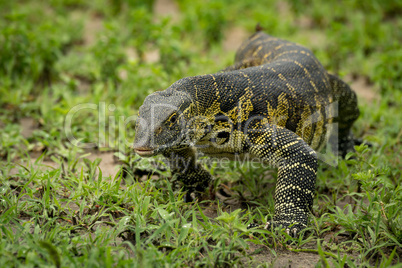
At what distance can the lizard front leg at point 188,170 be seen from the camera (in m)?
4.32

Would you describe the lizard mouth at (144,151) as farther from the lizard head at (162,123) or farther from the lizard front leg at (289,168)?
the lizard front leg at (289,168)

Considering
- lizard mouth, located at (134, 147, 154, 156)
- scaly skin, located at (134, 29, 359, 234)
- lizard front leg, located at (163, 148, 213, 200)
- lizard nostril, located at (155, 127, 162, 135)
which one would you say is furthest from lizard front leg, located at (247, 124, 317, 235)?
lizard mouth, located at (134, 147, 154, 156)

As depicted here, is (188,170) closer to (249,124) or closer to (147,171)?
(147,171)

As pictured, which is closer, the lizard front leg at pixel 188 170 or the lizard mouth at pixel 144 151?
the lizard mouth at pixel 144 151

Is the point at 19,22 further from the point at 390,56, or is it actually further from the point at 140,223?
the point at 390,56

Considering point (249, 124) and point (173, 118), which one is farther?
point (249, 124)

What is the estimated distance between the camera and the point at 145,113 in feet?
11.7

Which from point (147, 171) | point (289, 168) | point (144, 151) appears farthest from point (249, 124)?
point (147, 171)

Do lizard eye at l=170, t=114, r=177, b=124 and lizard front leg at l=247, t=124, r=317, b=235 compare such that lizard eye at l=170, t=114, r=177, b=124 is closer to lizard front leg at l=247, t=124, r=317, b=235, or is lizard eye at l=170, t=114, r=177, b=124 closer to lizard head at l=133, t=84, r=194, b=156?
lizard head at l=133, t=84, r=194, b=156

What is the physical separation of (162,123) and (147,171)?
128cm

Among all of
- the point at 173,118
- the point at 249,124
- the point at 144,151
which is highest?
the point at 173,118

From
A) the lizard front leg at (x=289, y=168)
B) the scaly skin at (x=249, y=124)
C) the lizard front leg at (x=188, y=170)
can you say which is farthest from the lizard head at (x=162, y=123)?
the lizard front leg at (x=289, y=168)

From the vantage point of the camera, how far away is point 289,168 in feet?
12.6

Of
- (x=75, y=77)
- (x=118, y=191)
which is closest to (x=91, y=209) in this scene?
(x=118, y=191)
